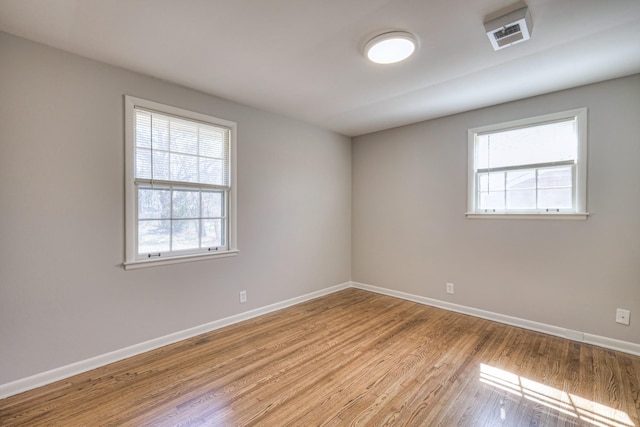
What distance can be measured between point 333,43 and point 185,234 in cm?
223

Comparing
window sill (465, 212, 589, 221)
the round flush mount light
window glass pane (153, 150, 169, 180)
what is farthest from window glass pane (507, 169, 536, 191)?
window glass pane (153, 150, 169, 180)

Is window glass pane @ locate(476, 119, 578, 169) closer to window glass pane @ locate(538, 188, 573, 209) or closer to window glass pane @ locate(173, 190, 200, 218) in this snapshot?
window glass pane @ locate(538, 188, 573, 209)

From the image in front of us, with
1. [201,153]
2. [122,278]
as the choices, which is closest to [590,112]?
[201,153]

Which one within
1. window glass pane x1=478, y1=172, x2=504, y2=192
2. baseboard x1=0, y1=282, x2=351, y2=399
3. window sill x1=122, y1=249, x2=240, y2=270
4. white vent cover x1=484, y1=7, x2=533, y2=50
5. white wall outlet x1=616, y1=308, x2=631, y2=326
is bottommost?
baseboard x1=0, y1=282, x2=351, y2=399

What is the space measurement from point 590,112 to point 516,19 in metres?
1.74

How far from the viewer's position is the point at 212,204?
126 inches

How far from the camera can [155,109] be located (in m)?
2.72

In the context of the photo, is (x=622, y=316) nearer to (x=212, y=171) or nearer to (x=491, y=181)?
(x=491, y=181)

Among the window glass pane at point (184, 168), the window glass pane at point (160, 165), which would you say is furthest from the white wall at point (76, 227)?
the window glass pane at point (184, 168)

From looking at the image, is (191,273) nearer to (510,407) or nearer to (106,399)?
(106,399)

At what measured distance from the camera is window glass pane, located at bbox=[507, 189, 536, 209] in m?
3.19

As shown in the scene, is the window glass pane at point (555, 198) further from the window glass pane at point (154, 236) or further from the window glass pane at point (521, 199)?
the window glass pane at point (154, 236)

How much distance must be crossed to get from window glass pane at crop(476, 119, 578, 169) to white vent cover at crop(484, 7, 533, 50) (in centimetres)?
148

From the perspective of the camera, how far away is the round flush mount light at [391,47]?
6.70 feet
